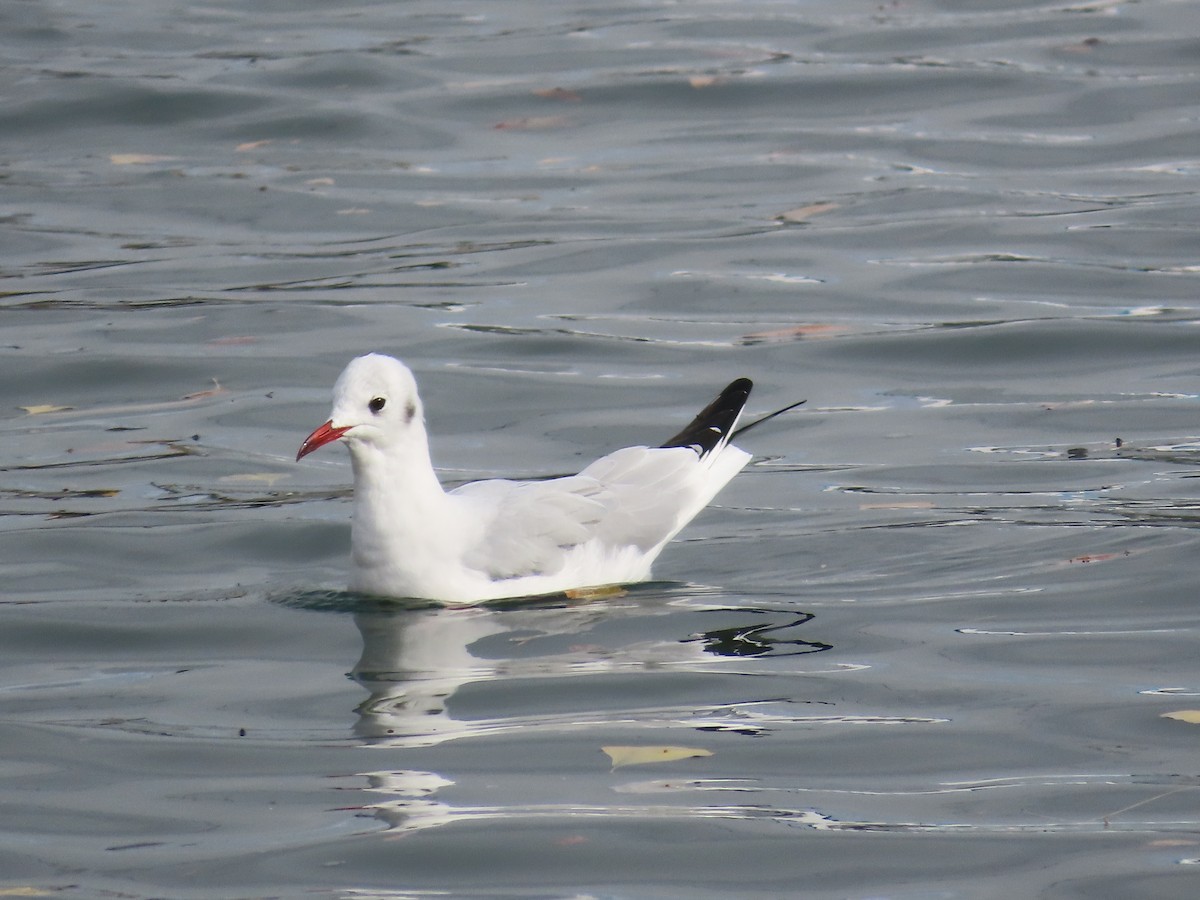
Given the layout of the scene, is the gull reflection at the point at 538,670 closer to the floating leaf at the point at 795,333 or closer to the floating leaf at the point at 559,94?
the floating leaf at the point at 795,333

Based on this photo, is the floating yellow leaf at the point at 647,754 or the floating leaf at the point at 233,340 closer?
the floating yellow leaf at the point at 647,754

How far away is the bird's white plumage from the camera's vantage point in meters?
7.12

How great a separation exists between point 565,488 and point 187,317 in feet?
15.0

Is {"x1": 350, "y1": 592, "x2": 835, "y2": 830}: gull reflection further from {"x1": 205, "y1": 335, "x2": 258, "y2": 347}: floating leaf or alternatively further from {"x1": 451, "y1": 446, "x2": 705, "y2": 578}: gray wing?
{"x1": 205, "y1": 335, "x2": 258, "y2": 347}: floating leaf

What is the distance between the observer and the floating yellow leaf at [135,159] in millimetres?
14898

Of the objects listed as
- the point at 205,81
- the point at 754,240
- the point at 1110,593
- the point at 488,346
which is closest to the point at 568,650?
the point at 1110,593

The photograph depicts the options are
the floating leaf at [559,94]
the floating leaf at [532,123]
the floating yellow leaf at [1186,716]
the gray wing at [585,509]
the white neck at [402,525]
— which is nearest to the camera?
the floating yellow leaf at [1186,716]

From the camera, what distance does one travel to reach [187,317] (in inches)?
452

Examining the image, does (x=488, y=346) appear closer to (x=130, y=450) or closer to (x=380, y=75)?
(x=130, y=450)

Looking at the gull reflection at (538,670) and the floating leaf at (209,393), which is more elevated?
the floating leaf at (209,393)

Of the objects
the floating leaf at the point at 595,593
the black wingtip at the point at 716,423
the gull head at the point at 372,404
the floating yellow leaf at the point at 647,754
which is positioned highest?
the gull head at the point at 372,404

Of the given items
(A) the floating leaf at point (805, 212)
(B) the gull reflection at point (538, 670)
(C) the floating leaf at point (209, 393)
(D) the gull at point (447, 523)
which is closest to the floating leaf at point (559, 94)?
(A) the floating leaf at point (805, 212)

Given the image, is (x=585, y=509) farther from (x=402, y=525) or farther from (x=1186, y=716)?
(x=1186, y=716)

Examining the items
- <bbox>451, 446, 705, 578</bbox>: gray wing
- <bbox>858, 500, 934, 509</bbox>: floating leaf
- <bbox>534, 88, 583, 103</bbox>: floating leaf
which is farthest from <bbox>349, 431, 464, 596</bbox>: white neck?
<bbox>534, 88, 583, 103</bbox>: floating leaf
